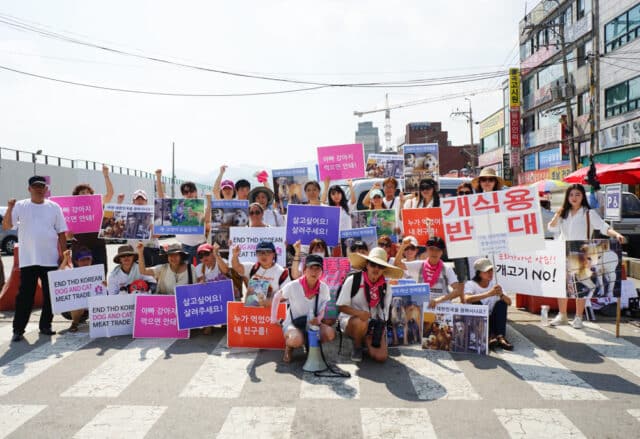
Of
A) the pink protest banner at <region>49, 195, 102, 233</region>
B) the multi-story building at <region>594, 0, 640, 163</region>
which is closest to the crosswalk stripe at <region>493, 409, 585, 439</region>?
the pink protest banner at <region>49, 195, 102, 233</region>

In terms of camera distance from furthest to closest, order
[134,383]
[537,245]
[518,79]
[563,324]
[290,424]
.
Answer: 1. [518,79]
2. [563,324]
3. [537,245]
4. [134,383]
5. [290,424]

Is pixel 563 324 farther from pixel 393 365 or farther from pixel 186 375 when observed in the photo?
pixel 186 375

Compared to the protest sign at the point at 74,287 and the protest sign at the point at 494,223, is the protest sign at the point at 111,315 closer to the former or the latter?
the protest sign at the point at 74,287

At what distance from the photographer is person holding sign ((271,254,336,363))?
5496 mm

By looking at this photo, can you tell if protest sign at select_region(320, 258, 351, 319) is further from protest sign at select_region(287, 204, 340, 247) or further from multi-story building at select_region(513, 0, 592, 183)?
multi-story building at select_region(513, 0, 592, 183)

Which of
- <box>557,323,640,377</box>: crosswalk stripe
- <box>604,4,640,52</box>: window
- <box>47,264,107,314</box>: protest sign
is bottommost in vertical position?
<box>557,323,640,377</box>: crosswalk stripe

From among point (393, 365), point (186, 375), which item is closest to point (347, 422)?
point (393, 365)

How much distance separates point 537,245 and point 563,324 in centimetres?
180

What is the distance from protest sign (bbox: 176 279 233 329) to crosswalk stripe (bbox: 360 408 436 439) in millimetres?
2858

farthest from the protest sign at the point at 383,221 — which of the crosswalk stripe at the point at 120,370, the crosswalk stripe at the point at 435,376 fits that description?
the crosswalk stripe at the point at 120,370

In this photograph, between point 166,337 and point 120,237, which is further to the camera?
point 120,237

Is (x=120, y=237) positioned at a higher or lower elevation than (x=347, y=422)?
higher

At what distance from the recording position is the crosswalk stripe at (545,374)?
4.60 meters

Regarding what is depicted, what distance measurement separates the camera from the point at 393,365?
5480 millimetres
